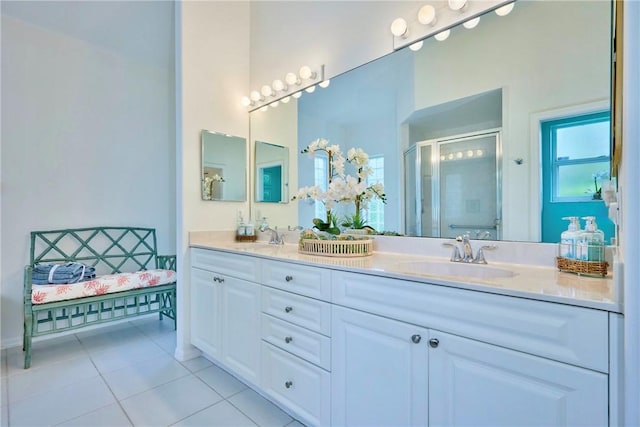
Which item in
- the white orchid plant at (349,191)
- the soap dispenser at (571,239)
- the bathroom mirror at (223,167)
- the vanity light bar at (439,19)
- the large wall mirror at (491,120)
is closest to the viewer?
the soap dispenser at (571,239)

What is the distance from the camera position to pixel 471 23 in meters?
1.52

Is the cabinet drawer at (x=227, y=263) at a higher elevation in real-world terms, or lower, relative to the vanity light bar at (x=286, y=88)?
lower

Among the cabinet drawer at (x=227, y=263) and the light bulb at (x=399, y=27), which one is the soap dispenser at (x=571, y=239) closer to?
the light bulb at (x=399, y=27)

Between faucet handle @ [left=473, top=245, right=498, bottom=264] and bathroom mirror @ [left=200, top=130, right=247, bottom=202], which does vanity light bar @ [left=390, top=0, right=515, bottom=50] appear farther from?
bathroom mirror @ [left=200, top=130, right=247, bottom=202]

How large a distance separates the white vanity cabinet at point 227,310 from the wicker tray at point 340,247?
329mm

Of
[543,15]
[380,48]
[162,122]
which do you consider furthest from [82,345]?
[543,15]

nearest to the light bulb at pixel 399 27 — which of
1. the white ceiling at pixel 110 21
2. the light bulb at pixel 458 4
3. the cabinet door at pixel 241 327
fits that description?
the light bulb at pixel 458 4

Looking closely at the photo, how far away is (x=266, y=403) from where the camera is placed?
173cm

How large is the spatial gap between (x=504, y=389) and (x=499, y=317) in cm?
20

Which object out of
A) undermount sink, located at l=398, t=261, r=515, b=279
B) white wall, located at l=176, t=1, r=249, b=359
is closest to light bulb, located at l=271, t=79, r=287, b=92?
white wall, located at l=176, t=1, r=249, b=359

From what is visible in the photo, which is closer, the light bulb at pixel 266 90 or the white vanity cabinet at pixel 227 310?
the white vanity cabinet at pixel 227 310

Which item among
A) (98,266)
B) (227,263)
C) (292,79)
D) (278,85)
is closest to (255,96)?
(278,85)

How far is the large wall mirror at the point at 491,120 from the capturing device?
49.4 inches

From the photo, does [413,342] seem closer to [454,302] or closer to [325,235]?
[454,302]
